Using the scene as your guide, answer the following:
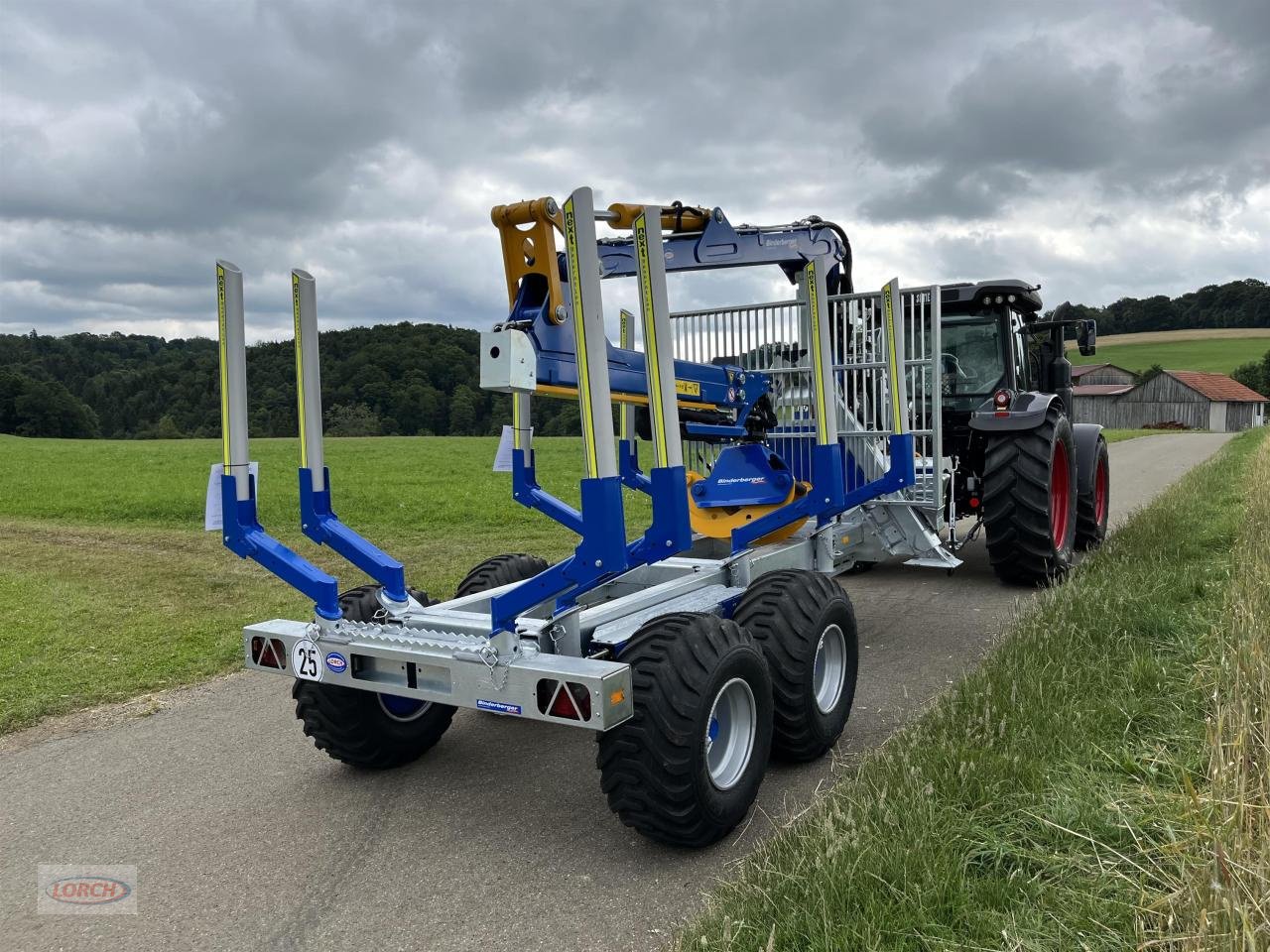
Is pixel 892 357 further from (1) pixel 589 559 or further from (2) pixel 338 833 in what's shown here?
(2) pixel 338 833

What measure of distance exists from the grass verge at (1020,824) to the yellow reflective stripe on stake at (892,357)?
1.54 metres

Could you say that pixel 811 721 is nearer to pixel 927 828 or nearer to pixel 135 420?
Answer: pixel 927 828

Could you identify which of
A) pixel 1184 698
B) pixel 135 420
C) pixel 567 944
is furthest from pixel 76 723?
pixel 135 420

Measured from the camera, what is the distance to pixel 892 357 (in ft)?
19.0

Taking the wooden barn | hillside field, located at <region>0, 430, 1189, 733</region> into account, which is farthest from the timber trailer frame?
the wooden barn

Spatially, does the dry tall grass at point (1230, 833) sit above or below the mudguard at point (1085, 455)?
below

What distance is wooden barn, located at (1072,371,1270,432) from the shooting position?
→ 207 feet

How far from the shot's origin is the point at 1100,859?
269 cm

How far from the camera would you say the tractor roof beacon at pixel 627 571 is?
333 centimetres

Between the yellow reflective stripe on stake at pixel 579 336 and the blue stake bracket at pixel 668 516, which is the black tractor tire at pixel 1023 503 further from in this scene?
the yellow reflective stripe on stake at pixel 579 336

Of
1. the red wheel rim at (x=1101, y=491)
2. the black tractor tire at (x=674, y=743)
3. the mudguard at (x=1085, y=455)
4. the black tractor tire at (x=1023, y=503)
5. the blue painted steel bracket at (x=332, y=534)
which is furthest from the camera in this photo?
the red wheel rim at (x=1101, y=491)

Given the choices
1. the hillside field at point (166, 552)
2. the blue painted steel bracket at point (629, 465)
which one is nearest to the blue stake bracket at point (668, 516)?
the blue painted steel bracket at point (629, 465)

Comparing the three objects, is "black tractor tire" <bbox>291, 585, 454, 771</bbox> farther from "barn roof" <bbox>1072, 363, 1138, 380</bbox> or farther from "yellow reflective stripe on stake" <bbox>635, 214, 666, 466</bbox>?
"barn roof" <bbox>1072, 363, 1138, 380</bbox>

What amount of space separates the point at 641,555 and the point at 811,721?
1.10 meters
